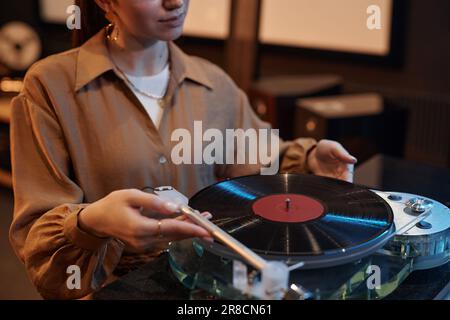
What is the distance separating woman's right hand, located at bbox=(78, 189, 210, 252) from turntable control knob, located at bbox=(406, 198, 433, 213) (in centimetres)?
36

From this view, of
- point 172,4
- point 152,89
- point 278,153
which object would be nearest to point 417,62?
point 278,153

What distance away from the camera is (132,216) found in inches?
33.1

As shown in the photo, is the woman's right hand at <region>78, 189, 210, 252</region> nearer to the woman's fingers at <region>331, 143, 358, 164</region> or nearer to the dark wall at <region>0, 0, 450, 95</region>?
the woman's fingers at <region>331, 143, 358, 164</region>

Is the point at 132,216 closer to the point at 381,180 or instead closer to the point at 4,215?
the point at 381,180

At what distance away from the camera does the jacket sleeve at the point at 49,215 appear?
3.34 ft

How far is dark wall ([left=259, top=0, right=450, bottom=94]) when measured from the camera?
3365 millimetres

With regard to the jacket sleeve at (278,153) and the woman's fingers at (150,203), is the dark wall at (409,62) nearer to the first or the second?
the jacket sleeve at (278,153)

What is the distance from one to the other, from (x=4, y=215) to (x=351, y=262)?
8.67 feet

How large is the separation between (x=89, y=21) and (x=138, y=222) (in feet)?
2.08

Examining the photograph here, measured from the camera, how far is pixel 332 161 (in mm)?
1214

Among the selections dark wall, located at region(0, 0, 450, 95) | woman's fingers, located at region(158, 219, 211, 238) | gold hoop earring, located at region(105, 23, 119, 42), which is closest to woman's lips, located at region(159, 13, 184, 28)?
gold hoop earring, located at region(105, 23, 119, 42)

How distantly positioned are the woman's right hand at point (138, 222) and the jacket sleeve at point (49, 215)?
0.10 m

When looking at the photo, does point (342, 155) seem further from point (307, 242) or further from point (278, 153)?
point (307, 242)

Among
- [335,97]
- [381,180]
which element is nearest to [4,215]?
[335,97]
